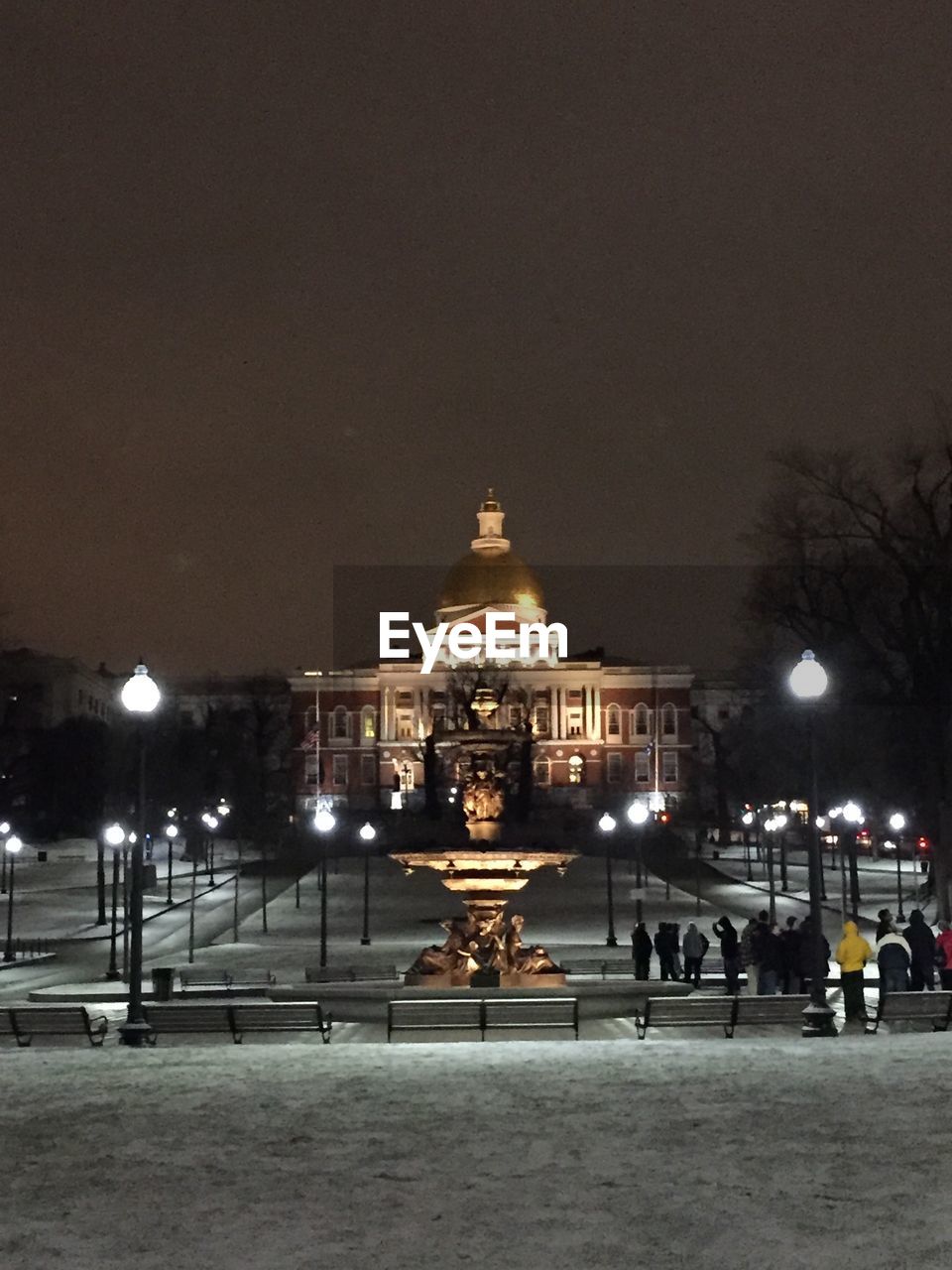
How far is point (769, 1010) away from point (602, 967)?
1524 cm

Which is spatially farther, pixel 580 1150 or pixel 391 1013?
pixel 391 1013

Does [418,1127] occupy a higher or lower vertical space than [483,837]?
lower

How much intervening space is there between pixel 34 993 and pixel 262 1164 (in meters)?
25.4

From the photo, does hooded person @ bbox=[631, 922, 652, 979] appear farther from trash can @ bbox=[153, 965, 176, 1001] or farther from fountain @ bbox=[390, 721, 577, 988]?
trash can @ bbox=[153, 965, 176, 1001]

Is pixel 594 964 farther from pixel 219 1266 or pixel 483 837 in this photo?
pixel 219 1266

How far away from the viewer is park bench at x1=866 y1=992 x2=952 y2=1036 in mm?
22234

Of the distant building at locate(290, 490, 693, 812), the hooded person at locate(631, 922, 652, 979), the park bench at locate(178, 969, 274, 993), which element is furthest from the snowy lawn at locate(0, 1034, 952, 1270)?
the distant building at locate(290, 490, 693, 812)

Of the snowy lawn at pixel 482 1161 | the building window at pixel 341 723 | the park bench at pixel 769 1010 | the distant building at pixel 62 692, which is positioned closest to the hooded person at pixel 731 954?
the park bench at pixel 769 1010

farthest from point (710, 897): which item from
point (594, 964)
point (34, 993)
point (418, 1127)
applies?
point (418, 1127)

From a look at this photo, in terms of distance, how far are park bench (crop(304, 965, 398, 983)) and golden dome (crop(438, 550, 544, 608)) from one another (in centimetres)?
11675

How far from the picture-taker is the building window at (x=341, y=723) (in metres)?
154

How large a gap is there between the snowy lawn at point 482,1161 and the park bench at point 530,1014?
11.8ft

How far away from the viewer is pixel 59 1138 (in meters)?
14.3

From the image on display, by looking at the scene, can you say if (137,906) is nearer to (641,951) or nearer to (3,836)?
(641,951)
